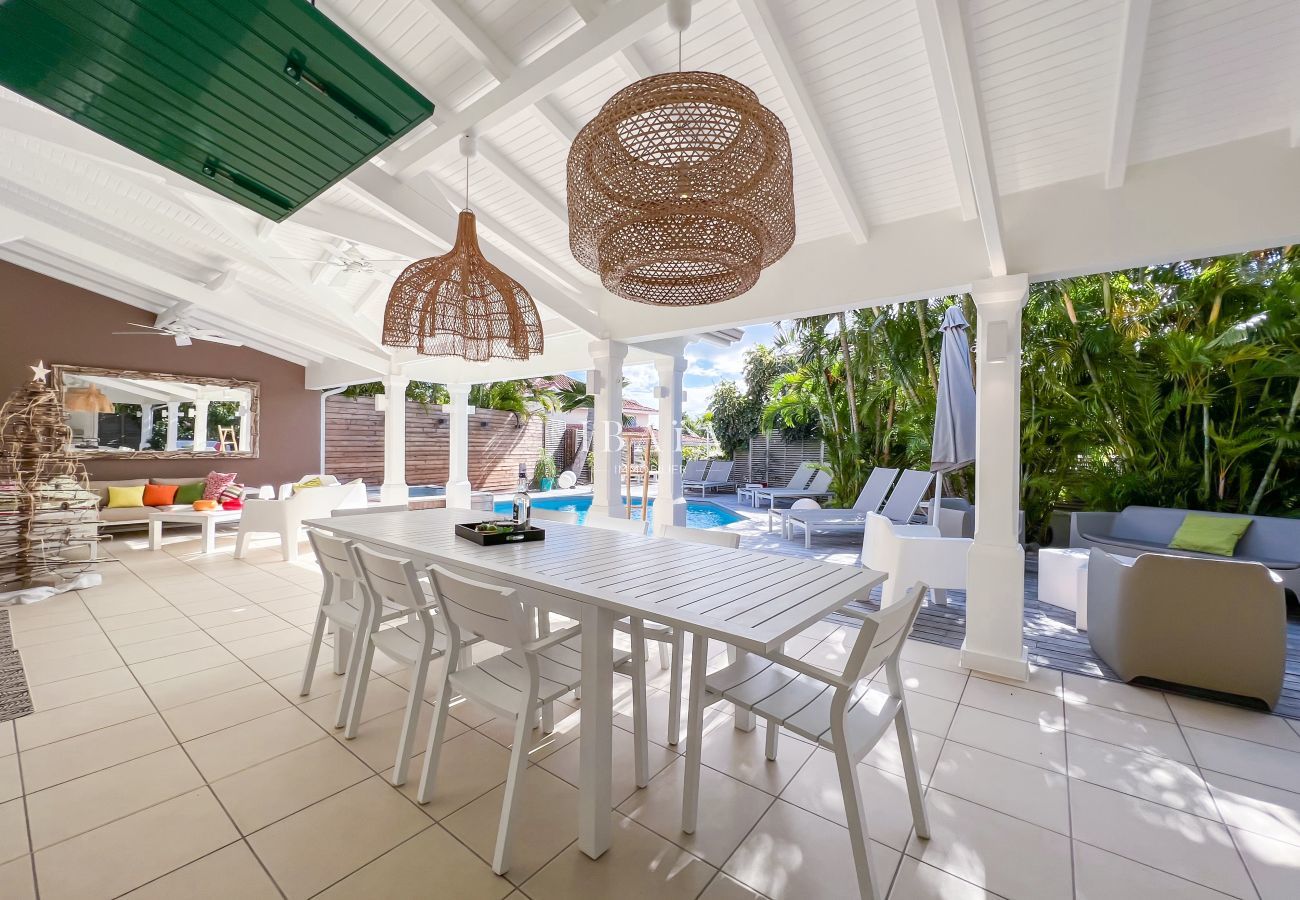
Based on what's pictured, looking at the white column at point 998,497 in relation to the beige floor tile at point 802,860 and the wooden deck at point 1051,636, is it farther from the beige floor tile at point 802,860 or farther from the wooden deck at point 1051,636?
the beige floor tile at point 802,860

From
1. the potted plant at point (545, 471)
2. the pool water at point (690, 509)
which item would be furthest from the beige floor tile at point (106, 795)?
the potted plant at point (545, 471)

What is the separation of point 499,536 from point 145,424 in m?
7.93

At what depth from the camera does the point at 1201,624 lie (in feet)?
8.72

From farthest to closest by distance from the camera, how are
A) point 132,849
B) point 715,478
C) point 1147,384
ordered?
point 715,478
point 1147,384
point 132,849

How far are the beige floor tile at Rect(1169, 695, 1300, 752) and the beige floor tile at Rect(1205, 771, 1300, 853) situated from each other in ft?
1.53

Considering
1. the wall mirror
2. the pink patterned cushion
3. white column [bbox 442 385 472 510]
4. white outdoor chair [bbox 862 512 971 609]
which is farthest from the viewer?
white column [bbox 442 385 472 510]

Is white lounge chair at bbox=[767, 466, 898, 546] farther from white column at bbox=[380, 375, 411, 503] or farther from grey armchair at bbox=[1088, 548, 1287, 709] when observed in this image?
white column at bbox=[380, 375, 411, 503]

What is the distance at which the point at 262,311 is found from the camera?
628 centimetres

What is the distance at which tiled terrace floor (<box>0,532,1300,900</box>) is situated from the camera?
161 centimetres

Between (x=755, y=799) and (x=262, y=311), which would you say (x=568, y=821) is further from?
(x=262, y=311)

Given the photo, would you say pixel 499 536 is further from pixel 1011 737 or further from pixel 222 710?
pixel 1011 737

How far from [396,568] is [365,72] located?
1538 millimetres

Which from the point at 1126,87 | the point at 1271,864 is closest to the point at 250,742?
the point at 1271,864

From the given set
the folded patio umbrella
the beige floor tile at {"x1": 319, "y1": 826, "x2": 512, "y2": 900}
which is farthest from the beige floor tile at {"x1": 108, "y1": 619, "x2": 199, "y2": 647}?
the folded patio umbrella
